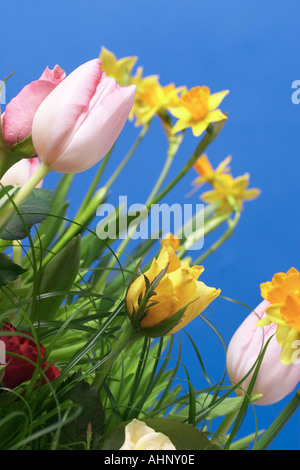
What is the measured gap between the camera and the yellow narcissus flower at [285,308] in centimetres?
17

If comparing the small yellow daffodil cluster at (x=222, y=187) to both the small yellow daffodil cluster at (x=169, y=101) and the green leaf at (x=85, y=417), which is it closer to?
the small yellow daffodil cluster at (x=169, y=101)

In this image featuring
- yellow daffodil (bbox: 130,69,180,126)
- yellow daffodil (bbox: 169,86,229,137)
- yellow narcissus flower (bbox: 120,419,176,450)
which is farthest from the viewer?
yellow daffodil (bbox: 130,69,180,126)

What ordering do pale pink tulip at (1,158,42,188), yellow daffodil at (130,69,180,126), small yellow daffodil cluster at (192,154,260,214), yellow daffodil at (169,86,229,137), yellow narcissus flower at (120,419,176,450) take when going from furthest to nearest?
1. small yellow daffodil cluster at (192,154,260,214)
2. yellow daffodil at (130,69,180,126)
3. yellow daffodil at (169,86,229,137)
4. pale pink tulip at (1,158,42,188)
5. yellow narcissus flower at (120,419,176,450)

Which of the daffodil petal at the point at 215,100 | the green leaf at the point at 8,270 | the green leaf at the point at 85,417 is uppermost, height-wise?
the daffodil petal at the point at 215,100

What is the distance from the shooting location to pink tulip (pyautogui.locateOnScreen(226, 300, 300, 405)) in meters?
0.20

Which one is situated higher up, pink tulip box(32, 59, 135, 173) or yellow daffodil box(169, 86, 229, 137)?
yellow daffodil box(169, 86, 229, 137)

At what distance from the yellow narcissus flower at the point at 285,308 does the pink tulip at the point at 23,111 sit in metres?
0.09

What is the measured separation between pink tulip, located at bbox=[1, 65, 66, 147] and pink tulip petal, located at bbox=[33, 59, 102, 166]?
0.01 meters

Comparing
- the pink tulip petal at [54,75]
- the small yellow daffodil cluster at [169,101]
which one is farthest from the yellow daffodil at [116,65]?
the pink tulip petal at [54,75]

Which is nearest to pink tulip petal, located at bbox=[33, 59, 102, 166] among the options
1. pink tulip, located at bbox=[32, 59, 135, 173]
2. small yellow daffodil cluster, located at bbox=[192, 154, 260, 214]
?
pink tulip, located at bbox=[32, 59, 135, 173]

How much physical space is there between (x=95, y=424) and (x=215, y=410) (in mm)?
73

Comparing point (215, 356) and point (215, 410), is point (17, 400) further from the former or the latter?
point (215, 356)

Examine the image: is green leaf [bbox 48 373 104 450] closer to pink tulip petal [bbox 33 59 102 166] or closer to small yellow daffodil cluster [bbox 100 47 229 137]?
pink tulip petal [bbox 33 59 102 166]

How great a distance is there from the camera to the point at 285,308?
Result: 18 cm
